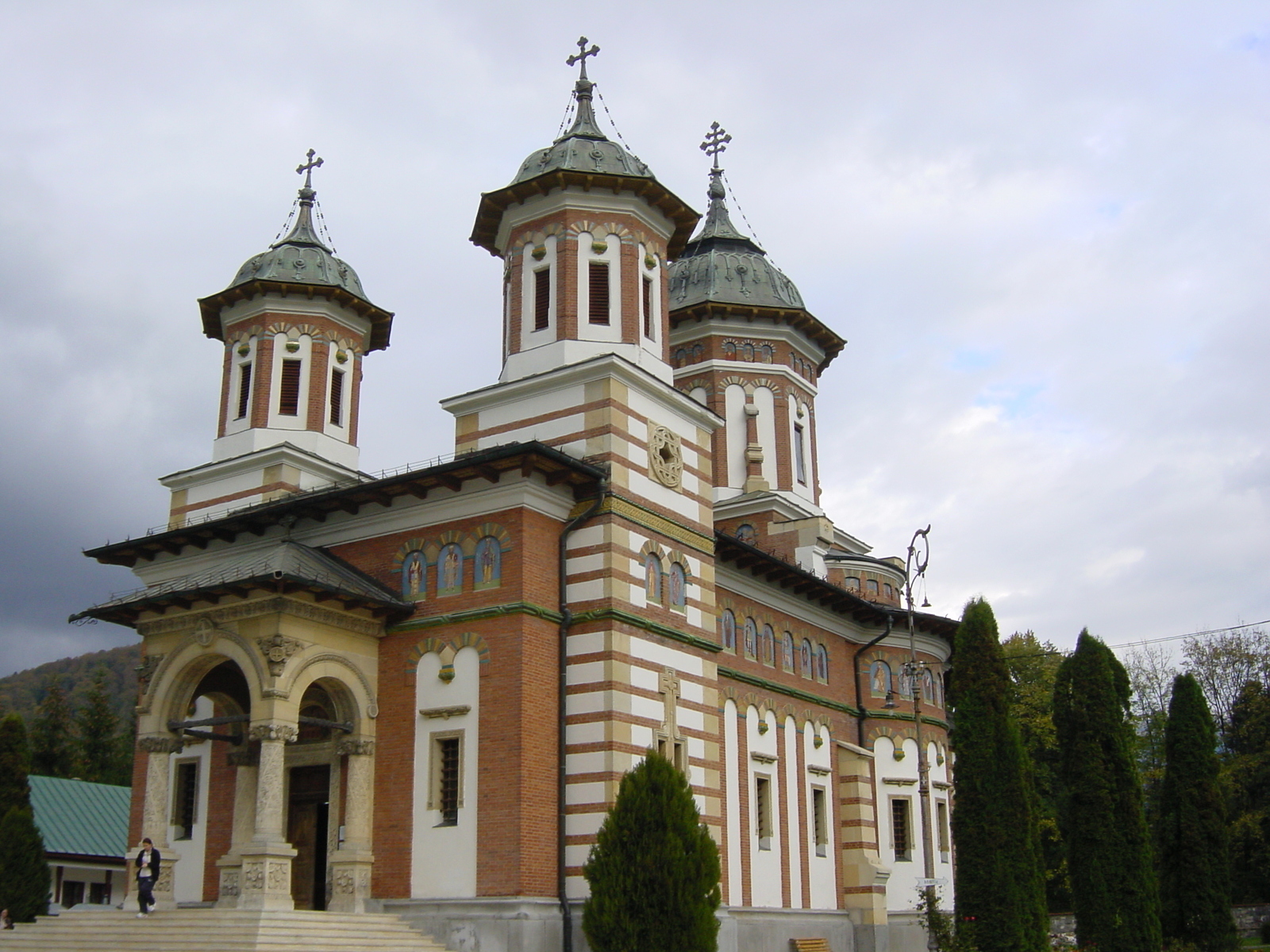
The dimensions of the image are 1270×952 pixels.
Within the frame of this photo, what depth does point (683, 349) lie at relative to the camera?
3700 cm

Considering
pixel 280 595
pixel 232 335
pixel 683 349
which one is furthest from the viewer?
pixel 683 349

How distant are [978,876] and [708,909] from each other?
19.6 feet

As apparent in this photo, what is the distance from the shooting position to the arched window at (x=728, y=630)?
27688 millimetres

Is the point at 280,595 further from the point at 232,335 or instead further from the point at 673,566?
the point at 232,335

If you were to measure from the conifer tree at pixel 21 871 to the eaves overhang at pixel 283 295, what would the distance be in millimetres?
12011

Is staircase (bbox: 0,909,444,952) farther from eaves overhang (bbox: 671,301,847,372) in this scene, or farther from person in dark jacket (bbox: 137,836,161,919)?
eaves overhang (bbox: 671,301,847,372)

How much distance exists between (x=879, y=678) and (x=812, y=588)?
4589mm

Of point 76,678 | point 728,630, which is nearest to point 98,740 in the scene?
point 728,630

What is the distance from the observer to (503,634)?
2114cm

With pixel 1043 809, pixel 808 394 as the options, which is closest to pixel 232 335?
pixel 808 394

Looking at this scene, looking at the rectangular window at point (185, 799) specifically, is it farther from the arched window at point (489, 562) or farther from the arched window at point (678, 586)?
the arched window at point (678, 586)

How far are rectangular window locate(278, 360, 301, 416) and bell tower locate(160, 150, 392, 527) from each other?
2cm

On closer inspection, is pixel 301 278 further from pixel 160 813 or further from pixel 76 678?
pixel 76 678

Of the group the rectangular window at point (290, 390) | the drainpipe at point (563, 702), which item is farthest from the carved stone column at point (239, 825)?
the rectangular window at point (290, 390)
